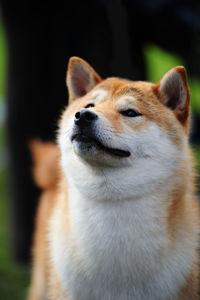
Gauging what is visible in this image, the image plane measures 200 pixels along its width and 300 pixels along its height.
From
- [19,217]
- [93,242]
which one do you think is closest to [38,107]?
[19,217]

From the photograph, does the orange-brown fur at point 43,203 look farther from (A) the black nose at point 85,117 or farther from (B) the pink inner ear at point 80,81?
(A) the black nose at point 85,117

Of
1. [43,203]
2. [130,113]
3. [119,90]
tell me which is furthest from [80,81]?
[43,203]

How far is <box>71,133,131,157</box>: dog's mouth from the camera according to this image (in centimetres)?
167

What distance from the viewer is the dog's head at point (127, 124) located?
5.48 feet

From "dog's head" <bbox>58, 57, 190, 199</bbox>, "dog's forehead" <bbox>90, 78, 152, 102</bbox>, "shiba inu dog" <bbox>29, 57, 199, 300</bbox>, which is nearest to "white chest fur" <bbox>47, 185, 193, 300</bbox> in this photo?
"shiba inu dog" <bbox>29, 57, 199, 300</bbox>

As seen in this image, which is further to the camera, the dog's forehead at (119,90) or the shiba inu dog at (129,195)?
the dog's forehead at (119,90)

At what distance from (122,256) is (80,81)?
0.89 metres

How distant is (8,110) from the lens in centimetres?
328

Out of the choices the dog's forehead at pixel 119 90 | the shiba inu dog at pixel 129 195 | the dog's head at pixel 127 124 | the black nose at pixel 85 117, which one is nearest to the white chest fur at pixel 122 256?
the shiba inu dog at pixel 129 195

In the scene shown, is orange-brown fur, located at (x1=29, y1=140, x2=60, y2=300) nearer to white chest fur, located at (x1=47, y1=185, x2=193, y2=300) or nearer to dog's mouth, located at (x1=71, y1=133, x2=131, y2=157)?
white chest fur, located at (x1=47, y1=185, x2=193, y2=300)

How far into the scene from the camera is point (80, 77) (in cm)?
187

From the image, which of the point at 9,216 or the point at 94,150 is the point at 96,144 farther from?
the point at 9,216

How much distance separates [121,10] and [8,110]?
69.5 inches

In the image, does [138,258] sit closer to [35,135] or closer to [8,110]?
[35,135]
